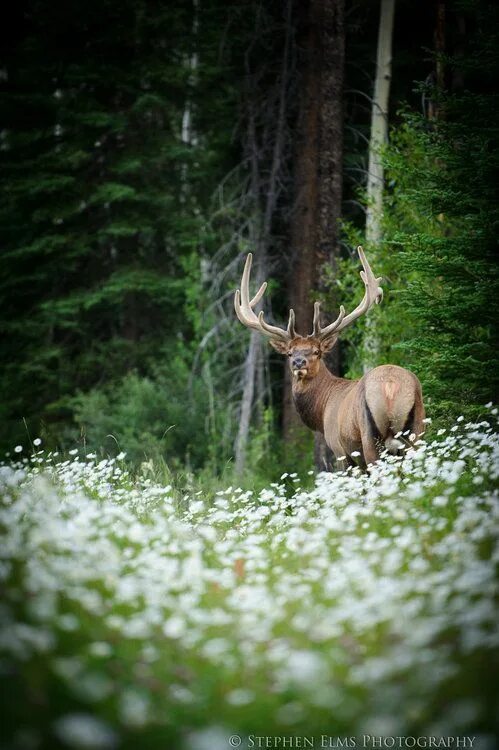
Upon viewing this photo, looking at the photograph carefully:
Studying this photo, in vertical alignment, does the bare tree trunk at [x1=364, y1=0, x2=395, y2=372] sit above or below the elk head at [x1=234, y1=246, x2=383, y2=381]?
above

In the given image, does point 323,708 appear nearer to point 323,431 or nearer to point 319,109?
point 323,431

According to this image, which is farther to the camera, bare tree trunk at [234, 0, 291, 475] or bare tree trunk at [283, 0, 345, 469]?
bare tree trunk at [234, 0, 291, 475]

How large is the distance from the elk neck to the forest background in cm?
210

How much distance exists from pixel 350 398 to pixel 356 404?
37 centimetres

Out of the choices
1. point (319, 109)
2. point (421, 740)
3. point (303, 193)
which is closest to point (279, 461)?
point (303, 193)

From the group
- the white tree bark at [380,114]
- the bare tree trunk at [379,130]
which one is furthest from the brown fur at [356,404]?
the white tree bark at [380,114]

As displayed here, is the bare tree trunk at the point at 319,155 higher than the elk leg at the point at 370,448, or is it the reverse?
the bare tree trunk at the point at 319,155

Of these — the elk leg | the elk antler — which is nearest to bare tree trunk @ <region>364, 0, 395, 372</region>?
the elk antler

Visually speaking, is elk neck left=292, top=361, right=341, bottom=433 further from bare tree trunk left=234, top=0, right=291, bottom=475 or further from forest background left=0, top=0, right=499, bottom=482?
bare tree trunk left=234, top=0, right=291, bottom=475

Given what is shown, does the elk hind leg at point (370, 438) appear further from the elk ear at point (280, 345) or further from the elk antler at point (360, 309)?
the elk ear at point (280, 345)

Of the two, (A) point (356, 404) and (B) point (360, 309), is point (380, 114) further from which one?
(A) point (356, 404)

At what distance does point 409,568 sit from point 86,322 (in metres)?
15.0

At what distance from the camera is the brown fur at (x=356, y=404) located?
7.09m

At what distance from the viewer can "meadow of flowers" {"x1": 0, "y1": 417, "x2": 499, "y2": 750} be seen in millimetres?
2895
